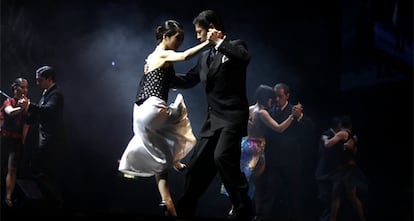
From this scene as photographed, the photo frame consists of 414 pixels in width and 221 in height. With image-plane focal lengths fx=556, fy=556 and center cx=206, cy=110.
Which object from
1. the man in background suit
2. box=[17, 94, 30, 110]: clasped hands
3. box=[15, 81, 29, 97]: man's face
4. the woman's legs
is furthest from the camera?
box=[15, 81, 29, 97]: man's face

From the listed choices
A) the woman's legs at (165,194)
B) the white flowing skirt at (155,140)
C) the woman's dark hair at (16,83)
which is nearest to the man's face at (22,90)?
the woman's dark hair at (16,83)

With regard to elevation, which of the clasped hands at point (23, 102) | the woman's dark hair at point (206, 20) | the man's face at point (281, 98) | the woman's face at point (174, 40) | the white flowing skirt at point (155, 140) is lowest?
the white flowing skirt at point (155, 140)

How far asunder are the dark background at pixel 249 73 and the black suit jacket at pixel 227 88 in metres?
1.46

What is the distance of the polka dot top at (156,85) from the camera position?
15.4 feet

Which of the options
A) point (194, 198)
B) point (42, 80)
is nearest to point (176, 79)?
point (194, 198)

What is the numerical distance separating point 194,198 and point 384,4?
3254 millimetres

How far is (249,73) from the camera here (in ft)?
20.3

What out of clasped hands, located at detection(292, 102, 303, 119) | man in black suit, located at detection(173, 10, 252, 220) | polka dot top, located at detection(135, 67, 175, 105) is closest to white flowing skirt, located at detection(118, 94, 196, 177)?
polka dot top, located at detection(135, 67, 175, 105)

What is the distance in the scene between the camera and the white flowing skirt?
465 centimetres

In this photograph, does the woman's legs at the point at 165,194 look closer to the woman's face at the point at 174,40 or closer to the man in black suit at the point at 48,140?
the woman's face at the point at 174,40

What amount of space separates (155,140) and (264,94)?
1.80 meters

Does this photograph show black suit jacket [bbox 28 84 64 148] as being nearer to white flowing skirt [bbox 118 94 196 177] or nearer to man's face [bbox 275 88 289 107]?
white flowing skirt [bbox 118 94 196 177]

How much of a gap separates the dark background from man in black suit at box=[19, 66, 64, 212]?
0.15 meters

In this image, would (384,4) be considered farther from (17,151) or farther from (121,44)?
(17,151)
